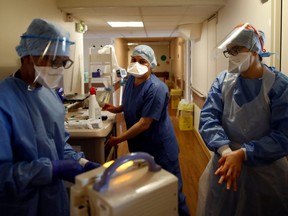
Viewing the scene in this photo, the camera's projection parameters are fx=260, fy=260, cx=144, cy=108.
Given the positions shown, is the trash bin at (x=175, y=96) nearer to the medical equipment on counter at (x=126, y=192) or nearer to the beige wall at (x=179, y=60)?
the beige wall at (x=179, y=60)

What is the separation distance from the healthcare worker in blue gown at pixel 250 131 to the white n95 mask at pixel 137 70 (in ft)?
2.58

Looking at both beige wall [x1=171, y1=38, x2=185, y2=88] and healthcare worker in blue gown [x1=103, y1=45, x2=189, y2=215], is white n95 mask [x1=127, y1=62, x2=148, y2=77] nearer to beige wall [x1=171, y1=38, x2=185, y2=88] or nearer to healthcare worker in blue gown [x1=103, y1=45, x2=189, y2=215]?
healthcare worker in blue gown [x1=103, y1=45, x2=189, y2=215]

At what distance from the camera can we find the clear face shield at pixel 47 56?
1.07m

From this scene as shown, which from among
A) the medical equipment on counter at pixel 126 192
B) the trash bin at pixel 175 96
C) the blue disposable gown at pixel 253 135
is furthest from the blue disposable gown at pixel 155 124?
the trash bin at pixel 175 96

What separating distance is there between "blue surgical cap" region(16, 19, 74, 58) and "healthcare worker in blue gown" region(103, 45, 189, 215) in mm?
909

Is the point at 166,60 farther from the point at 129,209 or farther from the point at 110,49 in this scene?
the point at 129,209

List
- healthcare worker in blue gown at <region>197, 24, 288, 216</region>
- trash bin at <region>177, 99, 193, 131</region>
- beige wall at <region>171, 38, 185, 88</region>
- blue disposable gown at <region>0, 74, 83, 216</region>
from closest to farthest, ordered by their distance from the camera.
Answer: blue disposable gown at <region>0, 74, 83, 216</region> → healthcare worker in blue gown at <region>197, 24, 288, 216</region> → trash bin at <region>177, 99, 193, 131</region> → beige wall at <region>171, 38, 185, 88</region>

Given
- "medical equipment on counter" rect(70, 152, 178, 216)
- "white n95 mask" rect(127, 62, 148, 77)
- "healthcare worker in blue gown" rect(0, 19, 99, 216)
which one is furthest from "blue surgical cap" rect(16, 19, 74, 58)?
"white n95 mask" rect(127, 62, 148, 77)

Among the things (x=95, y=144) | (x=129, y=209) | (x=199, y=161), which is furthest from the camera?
(x=199, y=161)

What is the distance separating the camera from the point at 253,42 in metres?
1.26

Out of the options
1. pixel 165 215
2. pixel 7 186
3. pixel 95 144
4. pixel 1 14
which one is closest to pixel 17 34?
pixel 1 14

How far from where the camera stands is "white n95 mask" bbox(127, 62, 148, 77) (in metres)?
2.03

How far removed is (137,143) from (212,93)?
827mm

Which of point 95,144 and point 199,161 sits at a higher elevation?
point 95,144
